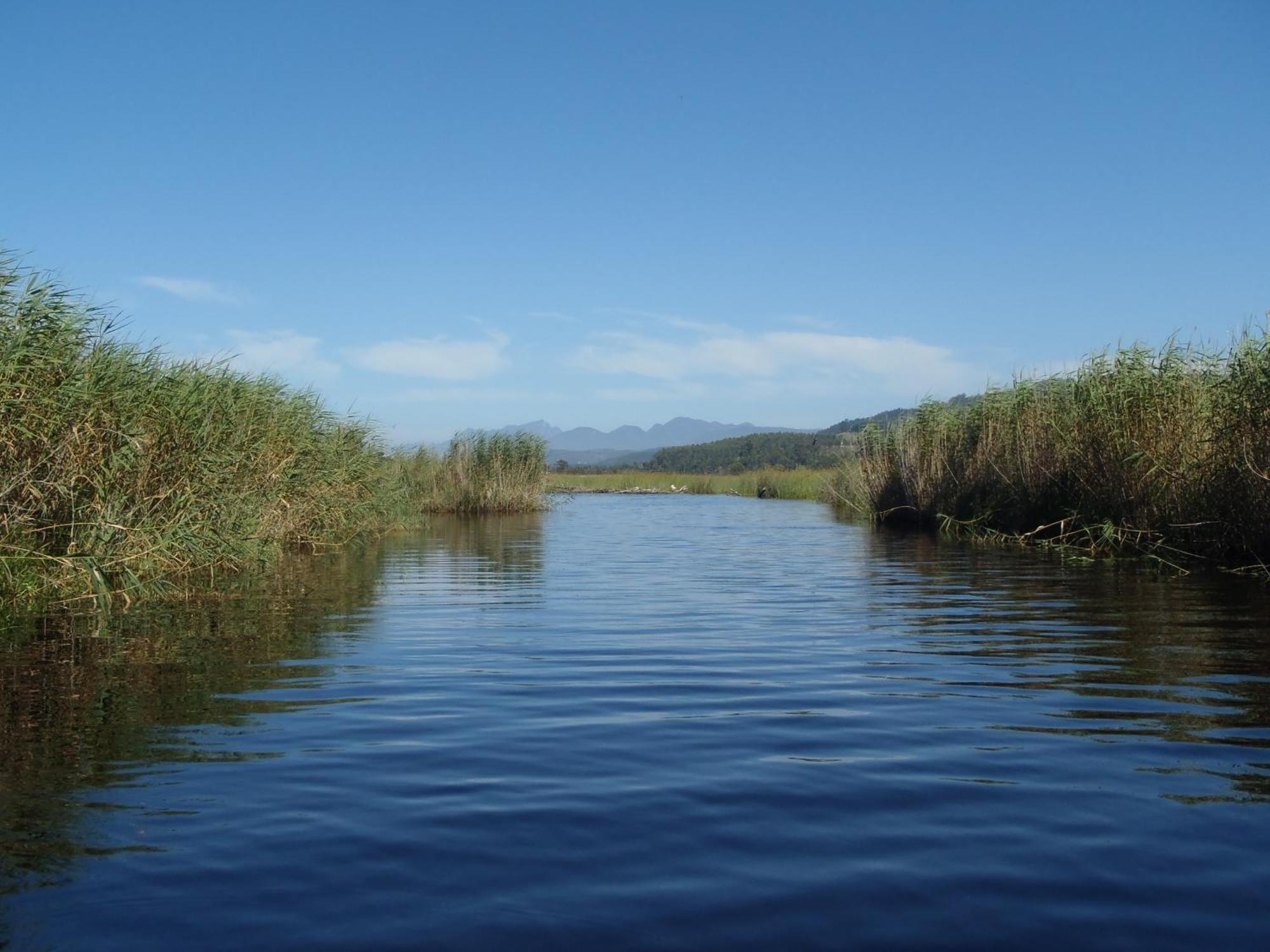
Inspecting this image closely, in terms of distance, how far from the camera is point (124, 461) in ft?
32.5

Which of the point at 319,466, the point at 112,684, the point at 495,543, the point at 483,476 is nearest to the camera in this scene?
the point at 112,684

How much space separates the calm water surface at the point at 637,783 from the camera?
3225 millimetres

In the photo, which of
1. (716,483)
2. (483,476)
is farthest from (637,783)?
(716,483)

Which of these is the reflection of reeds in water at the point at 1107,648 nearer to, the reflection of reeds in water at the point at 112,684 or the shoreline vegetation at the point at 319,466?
the shoreline vegetation at the point at 319,466

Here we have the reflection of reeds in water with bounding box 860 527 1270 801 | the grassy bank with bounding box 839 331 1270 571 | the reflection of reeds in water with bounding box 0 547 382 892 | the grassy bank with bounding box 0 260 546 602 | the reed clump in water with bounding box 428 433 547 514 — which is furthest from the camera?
the reed clump in water with bounding box 428 433 547 514

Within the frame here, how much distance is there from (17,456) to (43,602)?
150 cm

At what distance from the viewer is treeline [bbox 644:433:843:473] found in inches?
3617

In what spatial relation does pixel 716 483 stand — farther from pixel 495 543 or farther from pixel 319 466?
pixel 319 466

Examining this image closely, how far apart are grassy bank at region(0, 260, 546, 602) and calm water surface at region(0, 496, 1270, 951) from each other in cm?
100

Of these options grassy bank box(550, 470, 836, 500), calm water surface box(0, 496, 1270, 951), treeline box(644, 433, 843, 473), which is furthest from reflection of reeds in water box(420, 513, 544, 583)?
treeline box(644, 433, 843, 473)

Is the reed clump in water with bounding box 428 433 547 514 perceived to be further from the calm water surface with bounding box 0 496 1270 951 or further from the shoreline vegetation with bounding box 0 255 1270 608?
the calm water surface with bounding box 0 496 1270 951

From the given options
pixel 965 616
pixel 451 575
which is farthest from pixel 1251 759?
pixel 451 575

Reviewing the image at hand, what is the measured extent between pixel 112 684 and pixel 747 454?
9612 cm

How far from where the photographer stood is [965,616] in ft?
32.9
